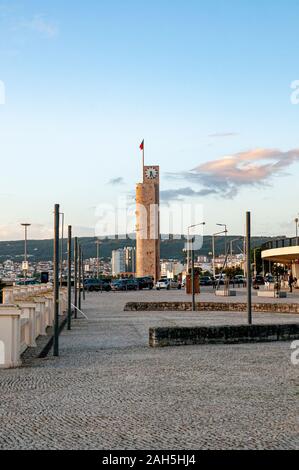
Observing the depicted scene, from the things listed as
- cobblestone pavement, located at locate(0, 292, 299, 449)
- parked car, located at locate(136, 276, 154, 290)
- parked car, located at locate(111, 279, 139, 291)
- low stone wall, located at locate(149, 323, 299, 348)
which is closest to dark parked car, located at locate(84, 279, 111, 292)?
parked car, located at locate(111, 279, 139, 291)

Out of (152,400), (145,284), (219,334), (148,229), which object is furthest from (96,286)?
(152,400)

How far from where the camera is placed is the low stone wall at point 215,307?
32969 millimetres

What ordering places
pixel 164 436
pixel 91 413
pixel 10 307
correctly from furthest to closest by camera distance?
pixel 10 307 → pixel 91 413 → pixel 164 436

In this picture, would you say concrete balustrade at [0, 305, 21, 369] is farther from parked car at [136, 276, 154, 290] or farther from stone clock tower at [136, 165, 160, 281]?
stone clock tower at [136, 165, 160, 281]

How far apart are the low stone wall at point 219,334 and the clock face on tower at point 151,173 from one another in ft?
357

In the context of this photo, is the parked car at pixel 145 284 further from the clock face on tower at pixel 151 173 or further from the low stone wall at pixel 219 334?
the low stone wall at pixel 219 334

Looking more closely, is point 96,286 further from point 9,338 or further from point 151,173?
point 9,338

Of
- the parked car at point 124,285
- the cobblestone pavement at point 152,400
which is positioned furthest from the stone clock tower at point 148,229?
the cobblestone pavement at point 152,400

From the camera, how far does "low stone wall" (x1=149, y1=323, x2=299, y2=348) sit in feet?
54.3

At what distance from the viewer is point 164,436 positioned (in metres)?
7.05

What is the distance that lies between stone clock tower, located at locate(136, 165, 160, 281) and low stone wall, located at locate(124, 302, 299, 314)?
3413 inches
